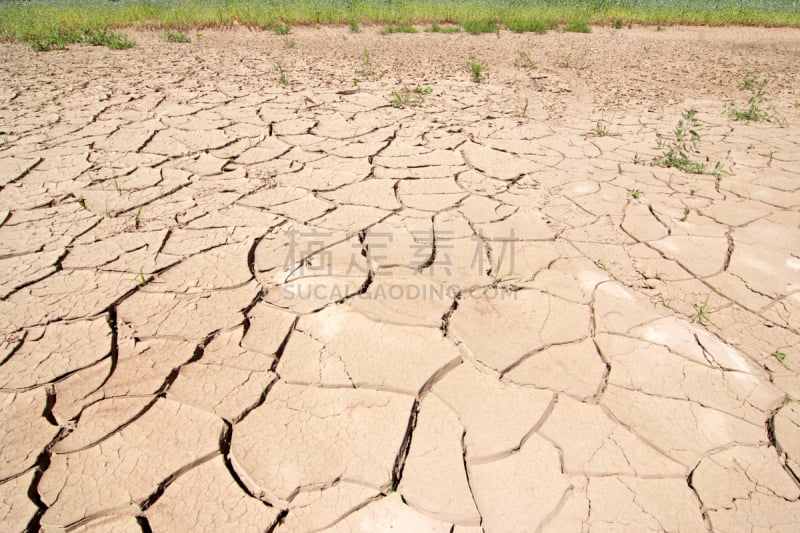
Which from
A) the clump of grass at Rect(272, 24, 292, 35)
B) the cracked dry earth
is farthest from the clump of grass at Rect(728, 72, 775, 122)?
the clump of grass at Rect(272, 24, 292, 35)

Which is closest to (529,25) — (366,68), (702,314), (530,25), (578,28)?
(530,25)

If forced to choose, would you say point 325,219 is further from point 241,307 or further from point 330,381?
point 330,381

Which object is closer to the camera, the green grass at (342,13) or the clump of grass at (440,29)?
the green grass at (342,13)

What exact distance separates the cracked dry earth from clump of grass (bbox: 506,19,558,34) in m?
4.43

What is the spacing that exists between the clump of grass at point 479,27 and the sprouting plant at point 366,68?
2.32m

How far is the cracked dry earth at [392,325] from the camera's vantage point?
1.28 meters

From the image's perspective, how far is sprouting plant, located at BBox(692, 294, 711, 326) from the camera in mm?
1864

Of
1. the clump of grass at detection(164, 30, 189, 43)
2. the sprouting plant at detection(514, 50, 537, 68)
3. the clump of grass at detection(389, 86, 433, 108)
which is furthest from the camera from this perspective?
the clump of grass at detection(164, 30, 189, 43)

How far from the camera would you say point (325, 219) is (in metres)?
2.49

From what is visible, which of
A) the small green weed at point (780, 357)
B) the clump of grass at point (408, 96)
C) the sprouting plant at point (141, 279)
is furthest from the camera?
the clump of grass at point (408, 96)

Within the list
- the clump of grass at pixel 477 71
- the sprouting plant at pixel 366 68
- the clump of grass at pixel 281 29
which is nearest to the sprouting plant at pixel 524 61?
the clump of grass at pixel 477 71

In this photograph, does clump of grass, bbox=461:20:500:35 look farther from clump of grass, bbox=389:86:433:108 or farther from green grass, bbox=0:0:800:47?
clump of grass, bbox=389:86:433:108

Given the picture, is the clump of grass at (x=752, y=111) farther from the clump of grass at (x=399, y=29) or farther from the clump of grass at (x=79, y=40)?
the clump of grass at (x=79, y=40)

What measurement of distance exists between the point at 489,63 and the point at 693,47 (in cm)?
341
